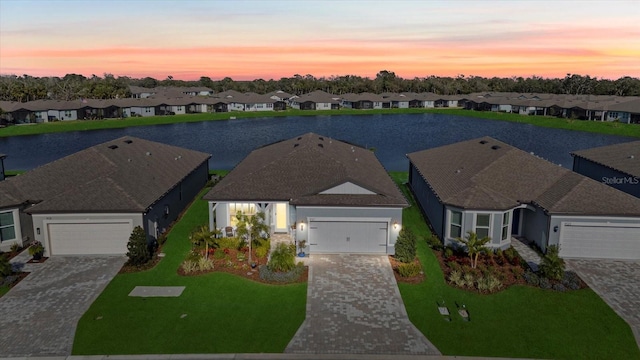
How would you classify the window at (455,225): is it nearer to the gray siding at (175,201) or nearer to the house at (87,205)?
the house at (87,205)

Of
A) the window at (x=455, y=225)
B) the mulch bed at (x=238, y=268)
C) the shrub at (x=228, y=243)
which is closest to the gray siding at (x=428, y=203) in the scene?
the window at (x=455, y=225)

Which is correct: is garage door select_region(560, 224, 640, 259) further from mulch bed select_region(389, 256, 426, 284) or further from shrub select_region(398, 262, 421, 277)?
shrub select_region(398, 262, 421, 277)

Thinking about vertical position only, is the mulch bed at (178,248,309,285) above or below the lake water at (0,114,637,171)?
below

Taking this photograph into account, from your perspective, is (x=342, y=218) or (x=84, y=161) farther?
(x=84, y=161)

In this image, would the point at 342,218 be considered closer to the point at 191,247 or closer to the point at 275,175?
the point at 275,175

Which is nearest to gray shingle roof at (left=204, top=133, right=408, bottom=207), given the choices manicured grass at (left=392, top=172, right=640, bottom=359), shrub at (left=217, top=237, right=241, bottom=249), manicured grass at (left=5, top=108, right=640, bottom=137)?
shrub at (left=217, top=237, right=241, bottom=249)

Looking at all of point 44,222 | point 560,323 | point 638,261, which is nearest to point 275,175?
point 44,222
